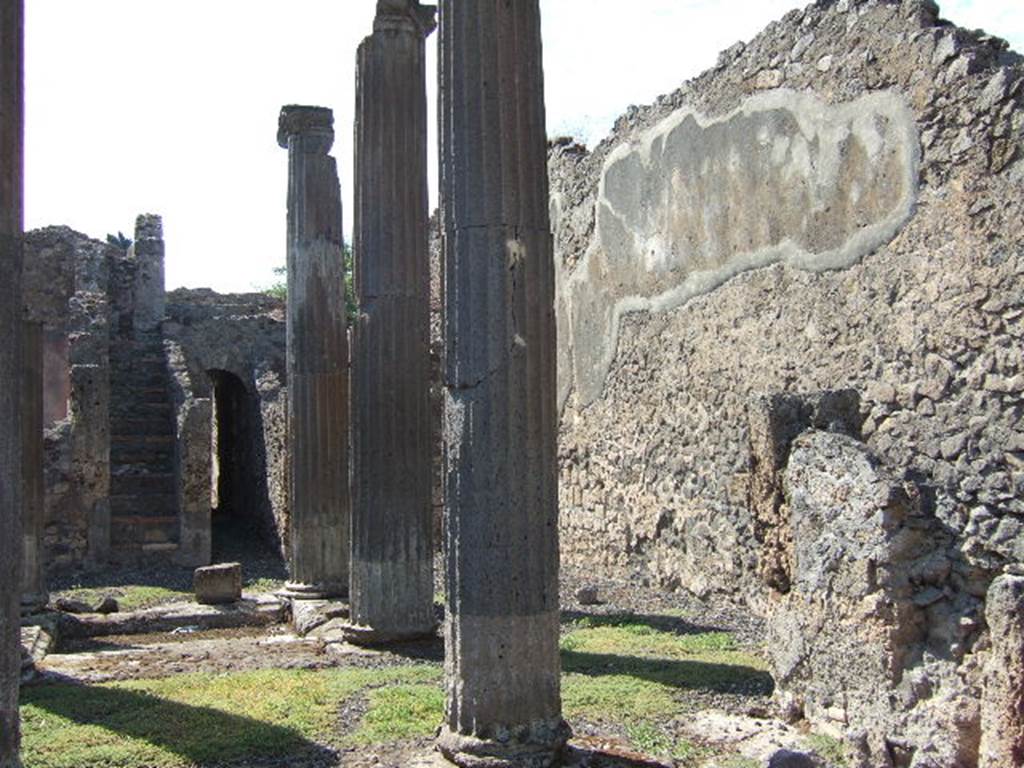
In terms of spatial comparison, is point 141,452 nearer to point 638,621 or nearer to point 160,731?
point 638,621

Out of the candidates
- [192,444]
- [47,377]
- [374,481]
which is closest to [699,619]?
[374,481]

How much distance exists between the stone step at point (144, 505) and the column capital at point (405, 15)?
9.36 metres

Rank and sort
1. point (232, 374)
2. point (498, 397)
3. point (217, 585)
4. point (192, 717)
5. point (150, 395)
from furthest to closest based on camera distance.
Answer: point (232, 374), point (150, 395), point (217, 585), point (192, 717), point (498, 397)

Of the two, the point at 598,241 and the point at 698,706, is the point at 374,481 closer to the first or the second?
the point at 698,706

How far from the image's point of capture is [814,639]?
558cm

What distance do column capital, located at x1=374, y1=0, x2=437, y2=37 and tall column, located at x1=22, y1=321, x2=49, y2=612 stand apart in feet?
12.3

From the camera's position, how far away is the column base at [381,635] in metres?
8.20

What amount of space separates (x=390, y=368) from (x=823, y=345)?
2.97 meters

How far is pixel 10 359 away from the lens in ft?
15.8

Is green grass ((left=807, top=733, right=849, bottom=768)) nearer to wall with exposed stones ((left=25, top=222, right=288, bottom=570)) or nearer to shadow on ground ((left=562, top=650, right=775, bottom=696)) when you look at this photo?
shadow on ground ((left=562, top=650, right=775, bottom=696))

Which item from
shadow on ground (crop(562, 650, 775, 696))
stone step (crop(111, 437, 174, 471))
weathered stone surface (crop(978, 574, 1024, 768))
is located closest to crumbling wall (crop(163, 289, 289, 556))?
stone step (crop(111, 437, 174, 471))

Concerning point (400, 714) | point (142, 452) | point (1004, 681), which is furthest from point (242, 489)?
point (1004, 681)

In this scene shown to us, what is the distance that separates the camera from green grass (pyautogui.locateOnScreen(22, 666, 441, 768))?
555 centimetres

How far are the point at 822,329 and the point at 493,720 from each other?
14.2 ft
